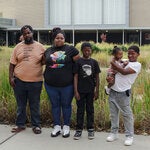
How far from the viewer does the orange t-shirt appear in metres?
6.57

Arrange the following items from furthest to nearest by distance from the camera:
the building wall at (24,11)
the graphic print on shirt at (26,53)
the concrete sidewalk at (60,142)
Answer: the building wall at (24,11) < the graphic print on shirt at (26,53) < the concrete sidewalk at (60,142)

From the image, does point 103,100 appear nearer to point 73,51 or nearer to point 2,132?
point 73,51

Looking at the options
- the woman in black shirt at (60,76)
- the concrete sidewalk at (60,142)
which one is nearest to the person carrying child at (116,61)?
the woman in black shirt at (60,76)

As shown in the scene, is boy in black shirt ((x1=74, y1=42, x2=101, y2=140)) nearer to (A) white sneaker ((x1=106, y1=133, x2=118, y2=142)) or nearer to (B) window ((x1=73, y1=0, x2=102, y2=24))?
(A) white sneaker ((x1=106, y1=133, x2=118, y2=142))

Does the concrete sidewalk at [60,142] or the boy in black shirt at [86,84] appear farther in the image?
the boy in black shirt at [86,84]

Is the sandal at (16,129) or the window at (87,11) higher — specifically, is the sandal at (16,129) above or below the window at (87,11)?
below

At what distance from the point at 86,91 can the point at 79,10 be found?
5782cm

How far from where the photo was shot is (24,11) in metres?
65.5

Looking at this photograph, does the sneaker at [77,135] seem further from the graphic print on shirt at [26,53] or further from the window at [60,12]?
the window at [60,12]

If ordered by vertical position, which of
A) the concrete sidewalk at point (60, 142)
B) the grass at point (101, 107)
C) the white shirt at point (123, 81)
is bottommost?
the concrete sidewalk at point (60, 142)

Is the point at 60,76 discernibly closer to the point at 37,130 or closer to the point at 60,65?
the point at 60,65

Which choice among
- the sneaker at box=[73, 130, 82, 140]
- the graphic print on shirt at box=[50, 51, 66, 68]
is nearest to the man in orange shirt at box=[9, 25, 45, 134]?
the graphic print on shirt at box=[50, 51, 66, 68]

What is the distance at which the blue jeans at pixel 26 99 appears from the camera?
6684 millimetres

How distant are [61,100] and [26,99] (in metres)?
0.70
